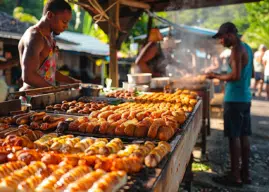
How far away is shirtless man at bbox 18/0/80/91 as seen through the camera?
3709 millimetres

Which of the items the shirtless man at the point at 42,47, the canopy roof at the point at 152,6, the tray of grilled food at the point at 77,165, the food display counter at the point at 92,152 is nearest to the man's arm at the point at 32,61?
the shirtless man at the point at 42,47

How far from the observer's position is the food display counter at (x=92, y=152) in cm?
155

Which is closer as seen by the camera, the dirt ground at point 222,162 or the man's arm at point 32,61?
the man's arm at point 32,61

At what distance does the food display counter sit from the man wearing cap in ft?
7.29

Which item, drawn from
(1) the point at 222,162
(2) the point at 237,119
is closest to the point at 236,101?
(2) the point at 237,119

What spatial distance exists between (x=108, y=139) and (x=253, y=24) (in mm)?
33729

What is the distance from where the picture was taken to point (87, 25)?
2592cm

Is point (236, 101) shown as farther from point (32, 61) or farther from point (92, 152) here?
Answer: point (92, 152)

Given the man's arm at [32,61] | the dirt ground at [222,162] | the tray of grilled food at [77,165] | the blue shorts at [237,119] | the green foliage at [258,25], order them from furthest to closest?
the green foliage at [258,25] → the blue shorts at [237,119] → the dirt ground at [222,162] → the man's arm at [32,61] → the tray of grilled food at [77,165]

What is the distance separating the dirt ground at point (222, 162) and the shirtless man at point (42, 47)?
3.01 metres

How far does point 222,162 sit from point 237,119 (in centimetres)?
138

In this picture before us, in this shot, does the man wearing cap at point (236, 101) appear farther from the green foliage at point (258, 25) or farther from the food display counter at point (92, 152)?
the green foliage at point (258, 25)

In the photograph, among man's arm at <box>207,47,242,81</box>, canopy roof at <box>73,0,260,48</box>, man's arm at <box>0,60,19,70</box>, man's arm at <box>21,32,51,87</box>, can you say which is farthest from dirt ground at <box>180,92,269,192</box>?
man's arm at <box>0,60,19,70</box>

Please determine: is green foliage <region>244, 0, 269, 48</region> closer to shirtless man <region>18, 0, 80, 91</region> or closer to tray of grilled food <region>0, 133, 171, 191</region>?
shirtless man <region>18, 0, 80, 91</region>
